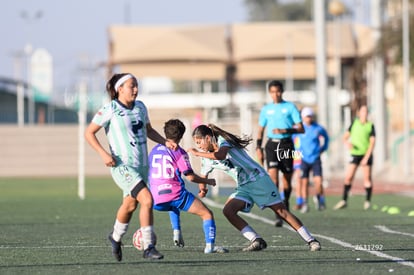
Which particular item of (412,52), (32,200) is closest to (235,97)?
(412,52)

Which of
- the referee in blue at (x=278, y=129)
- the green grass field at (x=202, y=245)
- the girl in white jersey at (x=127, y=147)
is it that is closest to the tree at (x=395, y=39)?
the green grass field at (x=202, y=245)

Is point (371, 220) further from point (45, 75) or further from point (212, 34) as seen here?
point (212, 34)

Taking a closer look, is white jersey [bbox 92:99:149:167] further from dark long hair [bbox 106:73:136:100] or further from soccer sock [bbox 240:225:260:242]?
soccer sock [bbox 240:225:260:242]

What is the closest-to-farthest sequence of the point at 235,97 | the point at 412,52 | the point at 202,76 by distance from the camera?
the point at 412,52
the point at 202,76
the point at 235,97

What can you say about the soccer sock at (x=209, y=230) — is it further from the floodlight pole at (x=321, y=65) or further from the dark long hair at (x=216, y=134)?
the floodlight pole at (x=321, y=65)

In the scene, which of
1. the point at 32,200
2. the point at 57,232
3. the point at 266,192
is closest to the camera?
the point at 266,192

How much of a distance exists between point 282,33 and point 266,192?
245 feet

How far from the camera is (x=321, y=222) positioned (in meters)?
19.4

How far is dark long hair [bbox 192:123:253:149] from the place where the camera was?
13.5m

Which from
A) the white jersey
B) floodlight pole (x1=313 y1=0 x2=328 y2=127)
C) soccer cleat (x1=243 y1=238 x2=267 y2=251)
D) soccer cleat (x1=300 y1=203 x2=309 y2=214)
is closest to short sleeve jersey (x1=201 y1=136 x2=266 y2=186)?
soccer cleat (x1=243 y1=238 x2=267 y2=251)

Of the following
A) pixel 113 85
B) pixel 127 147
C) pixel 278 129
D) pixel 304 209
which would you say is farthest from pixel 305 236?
pixel 304 209

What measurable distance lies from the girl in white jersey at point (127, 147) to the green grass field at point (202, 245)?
40cm

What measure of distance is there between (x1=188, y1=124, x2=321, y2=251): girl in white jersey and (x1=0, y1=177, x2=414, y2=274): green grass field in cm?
24

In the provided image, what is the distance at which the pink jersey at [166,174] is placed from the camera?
13.5 metres
